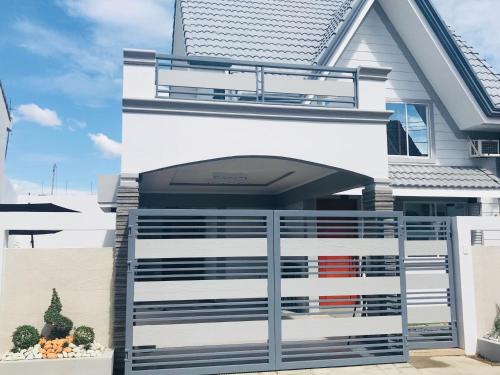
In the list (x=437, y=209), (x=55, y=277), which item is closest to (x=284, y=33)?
(x=437, y=209)

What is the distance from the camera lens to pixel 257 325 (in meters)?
8.34

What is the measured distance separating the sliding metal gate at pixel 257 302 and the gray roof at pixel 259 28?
23.4ft

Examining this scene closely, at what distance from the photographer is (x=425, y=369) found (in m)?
8.43

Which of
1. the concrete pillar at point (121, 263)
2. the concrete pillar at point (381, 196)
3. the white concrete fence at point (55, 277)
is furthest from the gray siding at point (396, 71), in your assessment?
the white concrete fence at point (55, 277)

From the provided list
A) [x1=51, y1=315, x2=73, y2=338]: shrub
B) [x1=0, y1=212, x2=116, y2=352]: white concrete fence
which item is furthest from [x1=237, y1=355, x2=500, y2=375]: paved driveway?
[x1=51, y1=315, x2=73, y2=338]: shrub

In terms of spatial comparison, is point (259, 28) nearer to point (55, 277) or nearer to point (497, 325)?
point (55, 277)

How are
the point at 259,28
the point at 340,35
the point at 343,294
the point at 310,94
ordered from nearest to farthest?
the point at 343,294
the point at 310,94
the point at 340,35
the point at 259,28

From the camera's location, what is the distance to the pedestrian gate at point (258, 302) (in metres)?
8.02

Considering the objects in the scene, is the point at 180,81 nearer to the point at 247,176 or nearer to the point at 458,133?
the point at 247,176

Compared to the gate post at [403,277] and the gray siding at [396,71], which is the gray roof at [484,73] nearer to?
the gray siding at [396,71]

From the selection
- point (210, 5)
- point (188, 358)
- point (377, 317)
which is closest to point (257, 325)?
point (188, 358)

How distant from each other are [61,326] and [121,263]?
4.55 feet

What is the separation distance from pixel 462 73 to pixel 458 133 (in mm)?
1895

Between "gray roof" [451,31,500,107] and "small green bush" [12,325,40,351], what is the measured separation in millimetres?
12356
